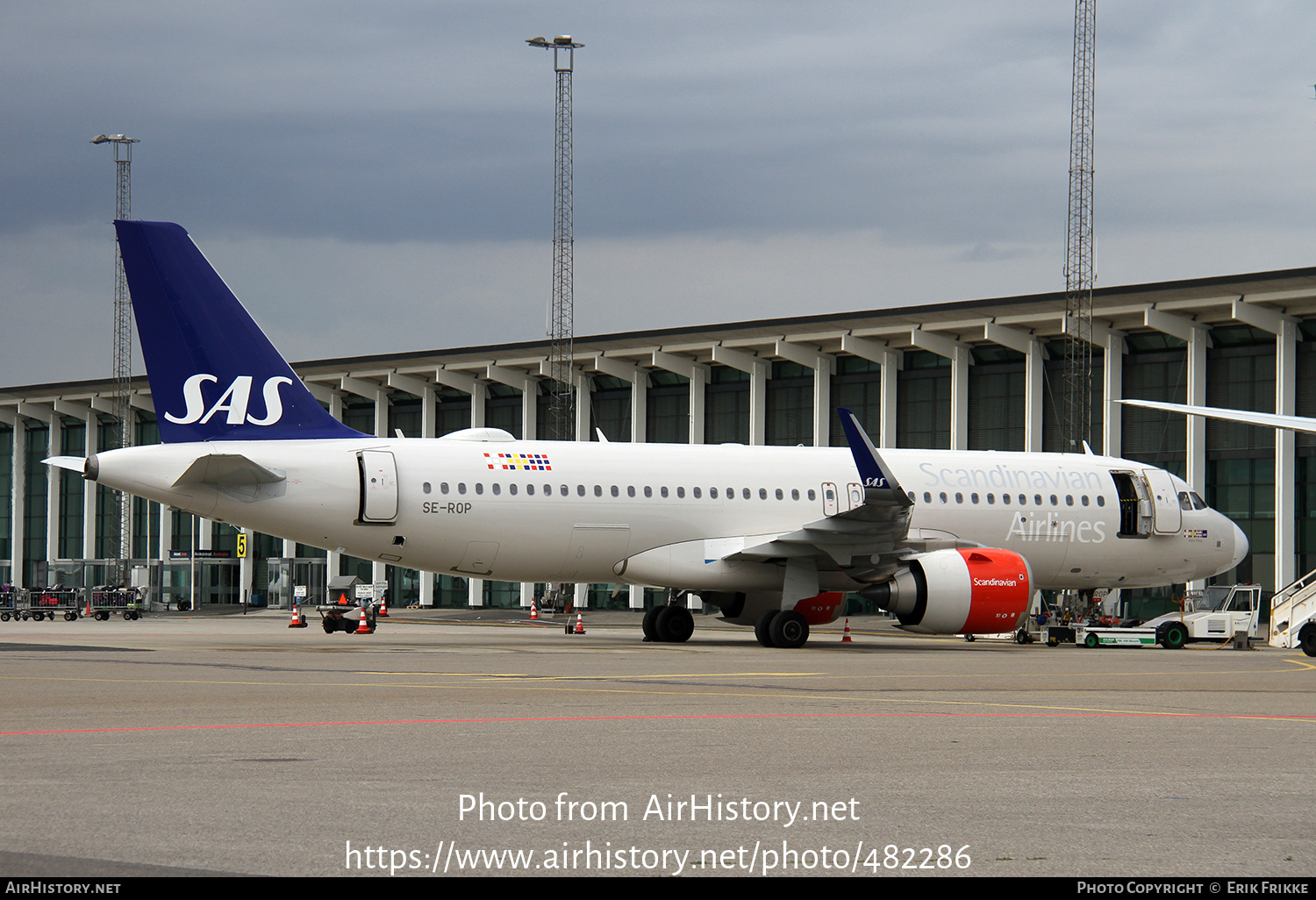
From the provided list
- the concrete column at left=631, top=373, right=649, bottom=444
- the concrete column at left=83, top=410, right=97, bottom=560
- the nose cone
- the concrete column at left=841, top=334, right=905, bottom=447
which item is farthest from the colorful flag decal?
the concrete column at left=83, top=410, right=97, bottom=560

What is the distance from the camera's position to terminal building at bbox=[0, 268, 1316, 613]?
4744 cm

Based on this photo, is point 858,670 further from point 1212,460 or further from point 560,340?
point 560,340

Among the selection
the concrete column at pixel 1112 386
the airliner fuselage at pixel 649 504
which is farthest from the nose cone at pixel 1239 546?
the concrete column at pixel 1112 386

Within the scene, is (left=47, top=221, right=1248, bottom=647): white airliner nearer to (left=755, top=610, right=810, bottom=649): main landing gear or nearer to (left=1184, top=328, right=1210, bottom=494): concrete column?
(left=755, top=610, right=810, bottom=649): main landing gear

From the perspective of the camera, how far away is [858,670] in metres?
18.3

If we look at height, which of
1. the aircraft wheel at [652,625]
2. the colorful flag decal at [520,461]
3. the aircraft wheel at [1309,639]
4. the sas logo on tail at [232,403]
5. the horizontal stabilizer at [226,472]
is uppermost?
the sas logo on tail at [232,403]

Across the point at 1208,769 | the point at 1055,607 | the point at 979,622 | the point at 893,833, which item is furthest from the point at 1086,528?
the point at 893,833

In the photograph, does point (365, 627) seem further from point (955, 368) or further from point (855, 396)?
point (855, 396)

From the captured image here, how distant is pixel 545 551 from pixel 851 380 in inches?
1363

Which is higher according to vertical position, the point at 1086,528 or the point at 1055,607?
the point at 1086,528

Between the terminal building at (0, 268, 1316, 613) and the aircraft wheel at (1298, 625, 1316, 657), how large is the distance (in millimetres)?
16275

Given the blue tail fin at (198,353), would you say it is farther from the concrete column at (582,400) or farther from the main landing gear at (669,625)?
the concrete column at (582,400)

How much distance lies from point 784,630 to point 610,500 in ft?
A: 12.5

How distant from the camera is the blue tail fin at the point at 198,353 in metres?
23.0
